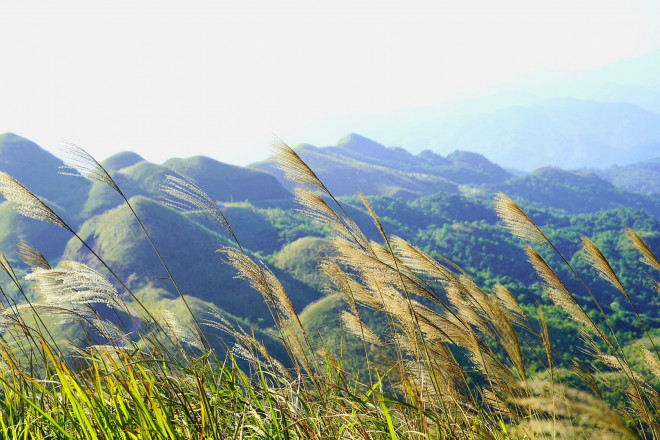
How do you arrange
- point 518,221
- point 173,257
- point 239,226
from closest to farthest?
1. point 518,221
2. point 173,257
3. point 239,226

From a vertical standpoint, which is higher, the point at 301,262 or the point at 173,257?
the point at 173,257

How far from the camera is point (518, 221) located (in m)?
2.30

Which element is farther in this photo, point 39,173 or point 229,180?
point 229,180

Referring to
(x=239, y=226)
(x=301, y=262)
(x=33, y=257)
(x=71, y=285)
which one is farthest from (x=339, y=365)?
(x=239, y=226)

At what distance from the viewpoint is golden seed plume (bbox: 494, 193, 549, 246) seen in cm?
221

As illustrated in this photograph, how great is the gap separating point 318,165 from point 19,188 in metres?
158

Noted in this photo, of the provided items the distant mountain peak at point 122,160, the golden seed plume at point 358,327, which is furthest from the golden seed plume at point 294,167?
the distant mountain peak at point 122,160

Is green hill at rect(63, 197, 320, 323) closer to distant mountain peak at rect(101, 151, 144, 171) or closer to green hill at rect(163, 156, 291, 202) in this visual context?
green hill at rect(163, 156, 291, 202)

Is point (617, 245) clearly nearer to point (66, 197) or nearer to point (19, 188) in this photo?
point (19, 188)

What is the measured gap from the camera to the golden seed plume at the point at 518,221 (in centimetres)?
221

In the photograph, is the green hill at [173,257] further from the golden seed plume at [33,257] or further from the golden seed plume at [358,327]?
the golden seed plume at [358,327]

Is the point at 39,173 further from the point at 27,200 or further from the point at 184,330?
the point at 184,330

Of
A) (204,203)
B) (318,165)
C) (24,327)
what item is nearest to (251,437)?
(204,203)

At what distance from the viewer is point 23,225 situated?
66.0 metres
